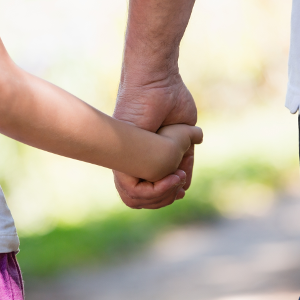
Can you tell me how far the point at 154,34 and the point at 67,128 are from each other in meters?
0.51

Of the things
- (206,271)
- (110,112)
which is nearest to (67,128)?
(206,271)

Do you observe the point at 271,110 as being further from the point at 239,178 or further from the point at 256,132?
the point at 239,178

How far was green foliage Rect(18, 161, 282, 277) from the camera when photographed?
259cm

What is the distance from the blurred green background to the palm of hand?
1526 millimetres

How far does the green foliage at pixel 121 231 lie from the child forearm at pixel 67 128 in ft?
5.98

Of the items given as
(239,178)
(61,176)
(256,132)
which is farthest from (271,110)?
(61,176)

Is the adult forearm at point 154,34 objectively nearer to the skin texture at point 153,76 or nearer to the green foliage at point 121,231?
the skin texture at point 153,76

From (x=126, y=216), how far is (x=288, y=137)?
5.03ft

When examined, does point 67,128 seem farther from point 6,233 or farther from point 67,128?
point 6,233

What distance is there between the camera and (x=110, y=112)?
3.42m

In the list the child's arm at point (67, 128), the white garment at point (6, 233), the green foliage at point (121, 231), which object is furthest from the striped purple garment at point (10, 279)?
the green foliage at point (121, 231)

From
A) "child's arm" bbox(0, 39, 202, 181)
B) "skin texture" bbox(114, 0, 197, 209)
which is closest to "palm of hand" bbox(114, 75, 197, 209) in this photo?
"skin texture" bbox(114, 0, 197, 209)

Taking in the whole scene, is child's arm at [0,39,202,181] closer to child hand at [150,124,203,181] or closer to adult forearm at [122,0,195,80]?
child hand at [150,124,203,181]

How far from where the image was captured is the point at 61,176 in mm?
3209
